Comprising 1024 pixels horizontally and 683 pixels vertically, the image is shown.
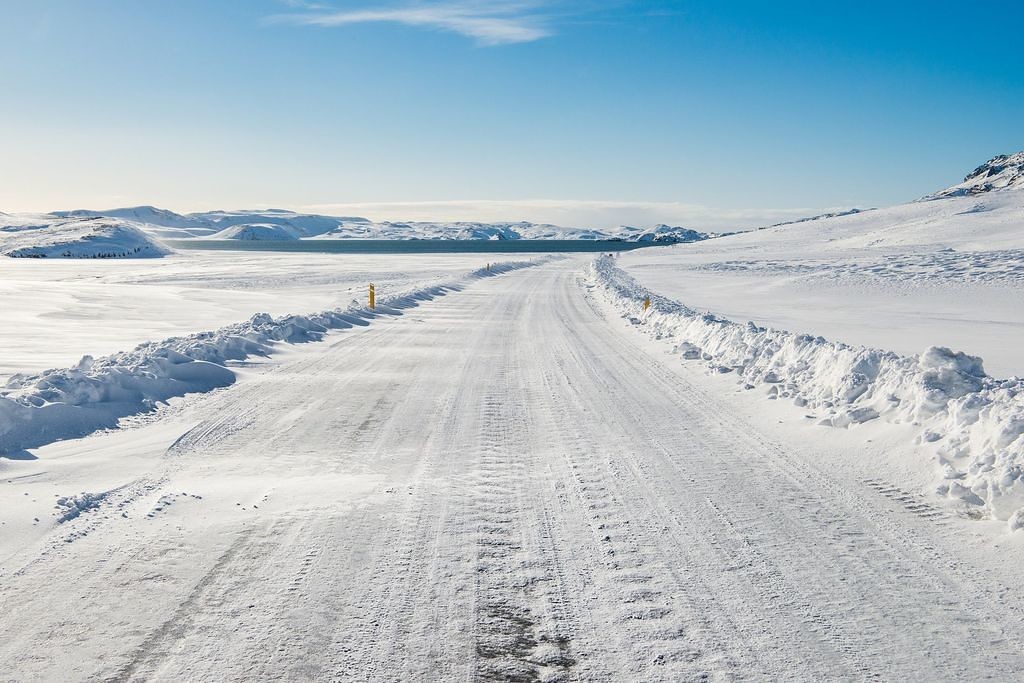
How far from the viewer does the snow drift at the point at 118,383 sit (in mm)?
7387

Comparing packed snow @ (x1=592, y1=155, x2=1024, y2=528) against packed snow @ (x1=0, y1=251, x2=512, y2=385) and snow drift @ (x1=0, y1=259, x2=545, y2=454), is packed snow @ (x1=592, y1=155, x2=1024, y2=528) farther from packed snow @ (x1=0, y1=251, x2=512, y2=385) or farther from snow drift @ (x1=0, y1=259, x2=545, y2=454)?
packed snow @ (x1=0, y1=251, x2=512, y2=385)

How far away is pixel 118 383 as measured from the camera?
9.19 metres

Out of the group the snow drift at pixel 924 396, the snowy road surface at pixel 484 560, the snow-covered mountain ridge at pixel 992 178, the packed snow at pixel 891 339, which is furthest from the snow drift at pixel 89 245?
the snow-covered mountain ridge at pixel 992 178

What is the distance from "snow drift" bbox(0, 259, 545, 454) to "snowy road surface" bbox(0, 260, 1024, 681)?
0.48 m

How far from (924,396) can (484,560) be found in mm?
5071

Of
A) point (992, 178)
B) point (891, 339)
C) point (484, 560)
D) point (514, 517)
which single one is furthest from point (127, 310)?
point (992, 178)

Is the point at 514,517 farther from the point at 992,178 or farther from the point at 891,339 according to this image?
the point at 992,178

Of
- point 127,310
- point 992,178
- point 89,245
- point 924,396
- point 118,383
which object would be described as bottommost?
point 127,310

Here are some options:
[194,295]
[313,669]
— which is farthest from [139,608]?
[194,295]

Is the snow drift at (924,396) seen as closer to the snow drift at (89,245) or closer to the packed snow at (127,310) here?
the packed snow at (127,310)

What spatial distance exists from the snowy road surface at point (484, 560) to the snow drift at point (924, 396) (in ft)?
1.59

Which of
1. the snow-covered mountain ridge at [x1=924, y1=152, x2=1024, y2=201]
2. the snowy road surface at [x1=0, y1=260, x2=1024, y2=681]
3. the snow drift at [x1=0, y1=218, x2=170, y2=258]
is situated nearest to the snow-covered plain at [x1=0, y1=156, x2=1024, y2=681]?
the snowy road surface at [x1=0, y1=260, x2=1024, y2=681]

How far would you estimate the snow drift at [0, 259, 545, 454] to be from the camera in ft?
24.2

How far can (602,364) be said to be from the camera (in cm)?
1260
